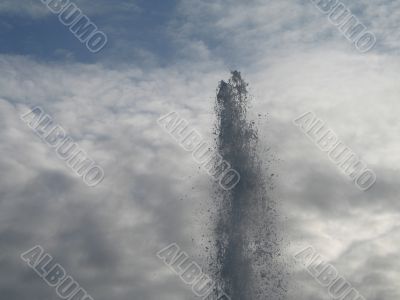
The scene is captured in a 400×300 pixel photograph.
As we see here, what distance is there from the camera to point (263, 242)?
2499 inches

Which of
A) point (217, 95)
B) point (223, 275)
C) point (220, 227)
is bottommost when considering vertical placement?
point (223, 275)

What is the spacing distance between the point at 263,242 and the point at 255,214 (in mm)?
3067

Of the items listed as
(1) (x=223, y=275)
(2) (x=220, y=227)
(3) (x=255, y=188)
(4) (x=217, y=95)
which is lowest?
(1) (x=223, y=275)

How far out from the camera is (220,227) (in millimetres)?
64438

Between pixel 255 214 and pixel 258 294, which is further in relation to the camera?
pixel 255 214

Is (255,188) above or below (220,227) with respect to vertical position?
above

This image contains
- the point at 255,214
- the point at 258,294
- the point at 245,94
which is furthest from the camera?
the point at 245,94

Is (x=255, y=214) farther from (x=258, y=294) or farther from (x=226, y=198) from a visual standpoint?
(x=258, y=294)

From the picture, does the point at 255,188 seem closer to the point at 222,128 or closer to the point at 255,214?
the point at 255,214

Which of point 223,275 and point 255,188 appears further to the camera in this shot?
point 255,188

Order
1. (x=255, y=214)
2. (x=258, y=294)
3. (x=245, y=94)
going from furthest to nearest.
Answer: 1. (x=245, y=94)
2. (x=255, y=214)
3. (x=258, y=294)

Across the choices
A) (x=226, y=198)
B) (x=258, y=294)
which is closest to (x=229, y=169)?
(x=226, y=198)

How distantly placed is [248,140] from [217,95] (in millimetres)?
6031

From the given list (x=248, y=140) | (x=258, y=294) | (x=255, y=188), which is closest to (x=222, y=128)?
(x=248, y=140)
